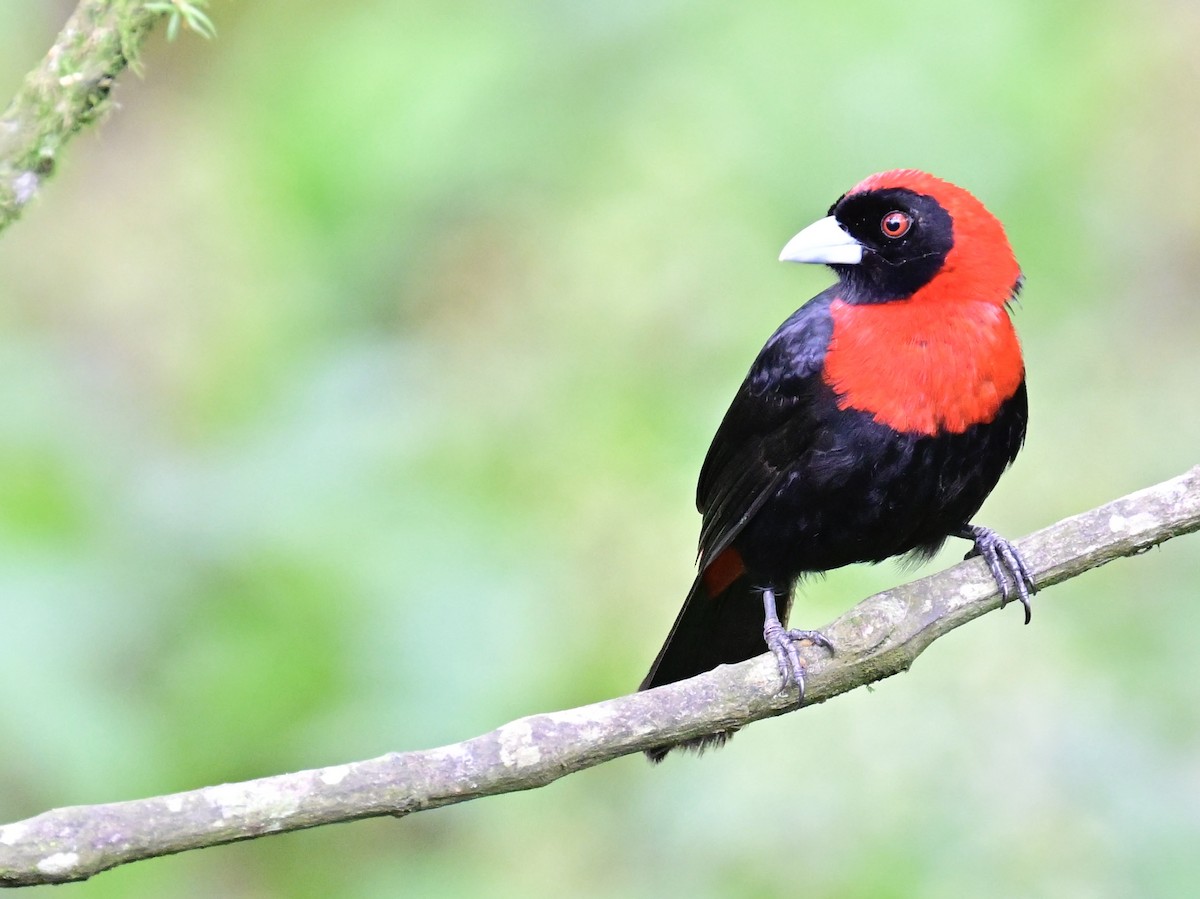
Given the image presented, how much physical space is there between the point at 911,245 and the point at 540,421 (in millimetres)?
1848

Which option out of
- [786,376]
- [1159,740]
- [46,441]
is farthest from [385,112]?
[1159,740]

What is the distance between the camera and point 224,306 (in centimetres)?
522

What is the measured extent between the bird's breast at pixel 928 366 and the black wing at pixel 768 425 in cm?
8

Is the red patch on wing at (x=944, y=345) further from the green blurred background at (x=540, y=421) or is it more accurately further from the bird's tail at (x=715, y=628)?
the green blurred background at (x=540, y=421)

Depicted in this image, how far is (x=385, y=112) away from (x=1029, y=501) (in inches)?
100

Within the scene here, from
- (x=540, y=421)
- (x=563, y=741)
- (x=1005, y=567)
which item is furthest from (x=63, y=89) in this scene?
(x=540, y=421)

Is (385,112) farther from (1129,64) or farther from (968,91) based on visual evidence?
(1129,64)

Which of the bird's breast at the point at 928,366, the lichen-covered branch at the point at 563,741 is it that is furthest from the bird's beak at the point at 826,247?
the lichen-covered branch at the point at 563,741

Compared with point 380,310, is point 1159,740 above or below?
above

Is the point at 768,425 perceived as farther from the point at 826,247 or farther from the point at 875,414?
the point at 826,247

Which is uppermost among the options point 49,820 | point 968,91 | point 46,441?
point 968,91

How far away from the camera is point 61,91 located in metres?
2.70

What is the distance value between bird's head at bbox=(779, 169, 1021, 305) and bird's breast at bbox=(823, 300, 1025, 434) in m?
0.08

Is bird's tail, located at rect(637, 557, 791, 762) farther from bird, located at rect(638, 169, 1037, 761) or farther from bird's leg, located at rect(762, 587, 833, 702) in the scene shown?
bird's leg, located at rect(762, 587, 833, 702)
